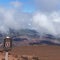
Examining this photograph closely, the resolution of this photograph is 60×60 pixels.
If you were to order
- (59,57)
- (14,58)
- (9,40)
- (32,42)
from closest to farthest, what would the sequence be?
1. (9,40)
2. (14,58)
3. (59,57)
4. (32,42)

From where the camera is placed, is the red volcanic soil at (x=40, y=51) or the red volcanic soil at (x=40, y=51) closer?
the red volcanic soil at (x=40, y=51)

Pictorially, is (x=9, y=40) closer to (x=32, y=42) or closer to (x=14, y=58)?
(x=14, y=58)

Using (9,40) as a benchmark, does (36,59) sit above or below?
below

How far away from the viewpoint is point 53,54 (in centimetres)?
2703

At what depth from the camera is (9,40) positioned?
15883 millimetres

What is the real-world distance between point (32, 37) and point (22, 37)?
1038 mm

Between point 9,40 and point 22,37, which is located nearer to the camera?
point 9,40

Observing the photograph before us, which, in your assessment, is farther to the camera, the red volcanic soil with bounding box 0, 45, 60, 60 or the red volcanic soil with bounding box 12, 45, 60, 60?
the red volcanic soil with bounding box 12, 45, 60, 60

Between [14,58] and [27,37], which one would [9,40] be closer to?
[14,58]

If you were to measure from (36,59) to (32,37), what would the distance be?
4.68 meters

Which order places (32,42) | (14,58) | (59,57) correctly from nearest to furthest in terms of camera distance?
(14,58), (59,57), (32,42)

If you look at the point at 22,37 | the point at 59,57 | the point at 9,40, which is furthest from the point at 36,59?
the point at 9,40

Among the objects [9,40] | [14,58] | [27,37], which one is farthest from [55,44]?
[9,40]

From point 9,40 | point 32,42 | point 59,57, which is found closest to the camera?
point 9,40
